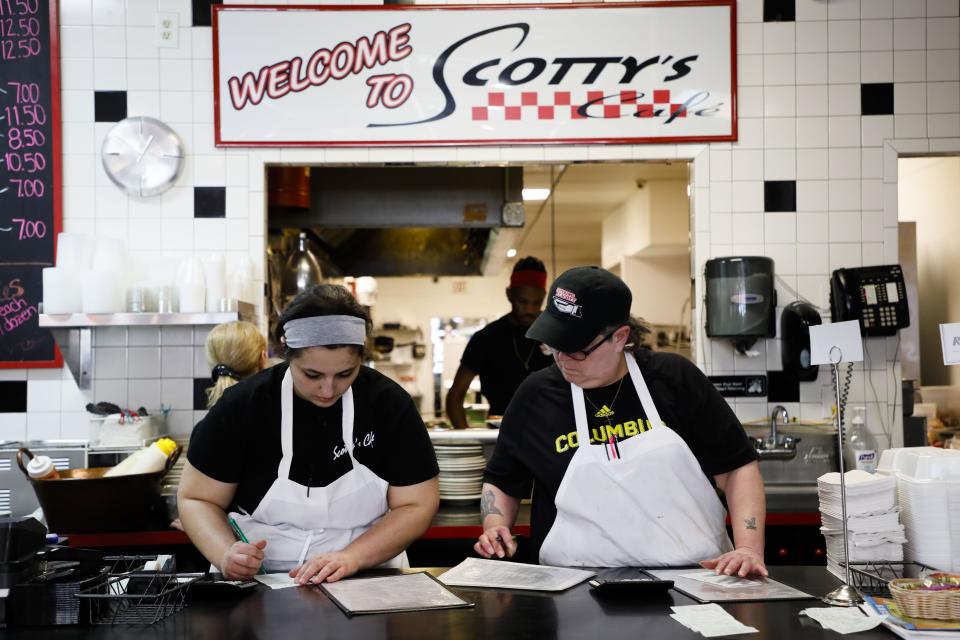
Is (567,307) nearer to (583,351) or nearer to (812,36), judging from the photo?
(583,351)

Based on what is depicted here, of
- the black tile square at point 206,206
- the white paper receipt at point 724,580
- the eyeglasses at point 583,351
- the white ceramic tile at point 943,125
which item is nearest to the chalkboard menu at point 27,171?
the black tile square at point 206,206

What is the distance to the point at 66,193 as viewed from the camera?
4.58 metres

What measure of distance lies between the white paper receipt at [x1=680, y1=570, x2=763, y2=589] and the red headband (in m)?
3.06

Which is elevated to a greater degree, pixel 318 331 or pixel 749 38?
pixel 749 38

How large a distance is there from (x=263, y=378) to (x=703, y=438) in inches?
50.4

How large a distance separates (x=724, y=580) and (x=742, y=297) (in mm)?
2304

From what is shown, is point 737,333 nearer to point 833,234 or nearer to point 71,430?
point 833,234

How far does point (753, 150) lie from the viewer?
15.0 feet

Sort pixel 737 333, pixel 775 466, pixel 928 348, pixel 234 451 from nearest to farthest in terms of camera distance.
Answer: pixel 234 451
pixel 775 466
pixel 737 333
pixel 928 348

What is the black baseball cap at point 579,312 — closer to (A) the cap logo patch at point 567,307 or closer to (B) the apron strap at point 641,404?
(A) the cap logo patch at point 567,307

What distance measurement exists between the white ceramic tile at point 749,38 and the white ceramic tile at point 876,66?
0.52 metres

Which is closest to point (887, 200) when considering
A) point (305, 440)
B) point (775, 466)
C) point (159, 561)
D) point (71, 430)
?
point (775, 466)

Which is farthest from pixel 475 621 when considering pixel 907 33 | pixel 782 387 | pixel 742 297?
pixel 907 33

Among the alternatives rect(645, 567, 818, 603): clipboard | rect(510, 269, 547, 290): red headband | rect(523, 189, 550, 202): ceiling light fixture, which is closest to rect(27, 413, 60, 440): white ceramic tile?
rect(510, 269, 547, 290): red headband
